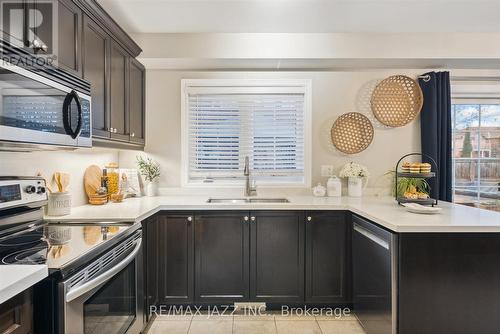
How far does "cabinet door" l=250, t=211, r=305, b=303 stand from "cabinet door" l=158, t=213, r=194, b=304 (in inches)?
21.1

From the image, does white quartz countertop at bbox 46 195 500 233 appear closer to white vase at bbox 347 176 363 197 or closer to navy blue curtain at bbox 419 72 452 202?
white vase at bbox 347 176 363 197

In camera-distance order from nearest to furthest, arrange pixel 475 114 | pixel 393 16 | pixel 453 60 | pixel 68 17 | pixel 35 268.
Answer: pixel 35 268 < pixel 68 17 < pixel 393 16 < pixel 453 60 < pixel 475 114

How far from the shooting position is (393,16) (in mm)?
2502

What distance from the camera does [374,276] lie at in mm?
2041

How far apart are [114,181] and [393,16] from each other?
2837 millimetres

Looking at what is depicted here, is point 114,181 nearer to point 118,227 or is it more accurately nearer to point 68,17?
point 118,227

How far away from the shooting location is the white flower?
2.98 m

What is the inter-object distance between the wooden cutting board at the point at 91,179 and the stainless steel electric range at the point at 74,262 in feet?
2.25

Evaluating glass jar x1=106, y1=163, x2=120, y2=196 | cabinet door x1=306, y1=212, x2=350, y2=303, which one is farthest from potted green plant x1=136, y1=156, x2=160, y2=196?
cabinet door x1=306, y1=212, x2=350, y2=303

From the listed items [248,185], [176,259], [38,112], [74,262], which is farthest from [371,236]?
[38,112]

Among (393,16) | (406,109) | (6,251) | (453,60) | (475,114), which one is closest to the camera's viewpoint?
(6,251)

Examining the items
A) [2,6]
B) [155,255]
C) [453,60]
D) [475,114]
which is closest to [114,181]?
[155,255]

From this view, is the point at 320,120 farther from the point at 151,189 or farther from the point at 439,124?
the point at 151,189

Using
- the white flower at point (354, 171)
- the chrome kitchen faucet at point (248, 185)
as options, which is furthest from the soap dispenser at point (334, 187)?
the chrome kitchen faucet at point (248, 185)
